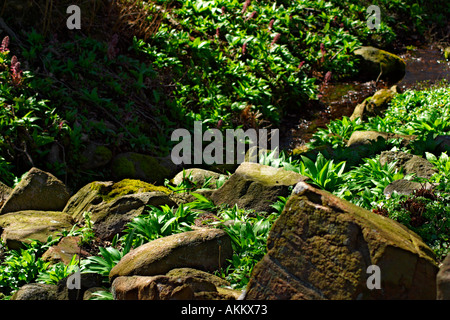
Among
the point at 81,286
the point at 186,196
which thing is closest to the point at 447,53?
the point at 186,196

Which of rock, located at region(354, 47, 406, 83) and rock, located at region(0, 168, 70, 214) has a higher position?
rock, located at region(354, 47, 406, 83)

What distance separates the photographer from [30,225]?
497 cm

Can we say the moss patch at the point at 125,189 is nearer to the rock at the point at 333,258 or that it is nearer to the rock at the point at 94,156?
the rock at the point at 94,156

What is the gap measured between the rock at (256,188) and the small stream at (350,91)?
3.18 metres

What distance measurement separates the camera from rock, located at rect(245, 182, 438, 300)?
289 centimetres

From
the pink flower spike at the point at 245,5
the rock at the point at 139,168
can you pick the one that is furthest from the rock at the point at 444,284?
the pink flower spike at the point at 245,5

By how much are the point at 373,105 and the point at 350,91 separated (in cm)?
154

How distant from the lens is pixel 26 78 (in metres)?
7.02

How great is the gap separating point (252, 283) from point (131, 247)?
169 centimetres

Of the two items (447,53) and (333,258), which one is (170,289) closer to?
(333,258)

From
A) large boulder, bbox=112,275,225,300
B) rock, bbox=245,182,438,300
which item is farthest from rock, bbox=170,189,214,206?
rock, bbox=245,182,438,300

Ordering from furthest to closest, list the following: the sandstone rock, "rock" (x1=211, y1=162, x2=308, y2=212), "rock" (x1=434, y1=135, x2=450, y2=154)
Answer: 1. "rock" (x1=434, y1=135, x2=450, y2=154)
2. "rock" (x1=211, y1=162, x2=308, y2=212)
3. the sandstone rock

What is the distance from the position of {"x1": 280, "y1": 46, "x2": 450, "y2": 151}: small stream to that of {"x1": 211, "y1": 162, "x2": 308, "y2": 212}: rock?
125 inches

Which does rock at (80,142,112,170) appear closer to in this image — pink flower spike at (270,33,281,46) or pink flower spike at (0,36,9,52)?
pink flower spike at (0,36,9,52)
